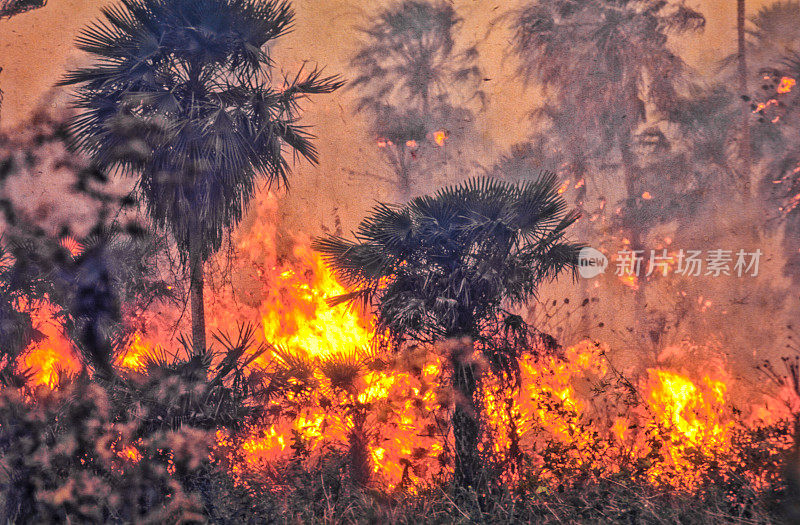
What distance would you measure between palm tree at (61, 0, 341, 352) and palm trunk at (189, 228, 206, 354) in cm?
3

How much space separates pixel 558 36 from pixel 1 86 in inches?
169

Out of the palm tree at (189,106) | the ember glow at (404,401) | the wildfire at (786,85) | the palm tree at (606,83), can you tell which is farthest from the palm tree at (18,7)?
the wildfire at (786,85)

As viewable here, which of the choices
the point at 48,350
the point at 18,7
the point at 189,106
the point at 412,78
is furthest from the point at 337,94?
the point at 48,350

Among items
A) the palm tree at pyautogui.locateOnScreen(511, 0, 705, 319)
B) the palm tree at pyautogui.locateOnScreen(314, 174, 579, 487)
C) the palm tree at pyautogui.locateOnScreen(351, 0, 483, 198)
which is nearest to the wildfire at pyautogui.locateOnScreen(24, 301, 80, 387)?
the palm tree at pyautogui.locateOnScreen(314, 174, 579, 487)

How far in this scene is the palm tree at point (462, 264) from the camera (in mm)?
4098

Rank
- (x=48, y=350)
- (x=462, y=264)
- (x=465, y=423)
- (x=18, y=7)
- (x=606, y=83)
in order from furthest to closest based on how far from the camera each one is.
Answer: (x=18, y=7) → (x=606, y=83) → (x=48, y=350) → (x=465, y=423) → (x=462, y=264)

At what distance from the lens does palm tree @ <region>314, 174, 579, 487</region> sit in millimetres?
4098

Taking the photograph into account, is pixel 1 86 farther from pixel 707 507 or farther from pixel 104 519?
pixel 707 507

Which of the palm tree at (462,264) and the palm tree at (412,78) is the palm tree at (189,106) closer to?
the palm tree at (412,78)

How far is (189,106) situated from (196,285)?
4.24 ft

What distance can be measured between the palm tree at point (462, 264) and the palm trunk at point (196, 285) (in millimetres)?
1285

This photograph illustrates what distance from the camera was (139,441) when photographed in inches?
150

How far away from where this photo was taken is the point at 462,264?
4.12 m

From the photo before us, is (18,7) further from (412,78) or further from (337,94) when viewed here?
(412,78)
